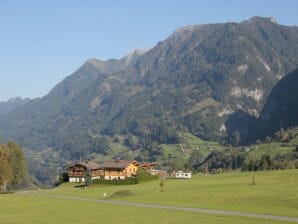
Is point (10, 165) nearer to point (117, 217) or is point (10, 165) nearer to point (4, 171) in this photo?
point (4, 171)

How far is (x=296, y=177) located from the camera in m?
102

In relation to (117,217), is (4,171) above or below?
above

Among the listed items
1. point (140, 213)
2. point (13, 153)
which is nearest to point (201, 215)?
point (140, 213)

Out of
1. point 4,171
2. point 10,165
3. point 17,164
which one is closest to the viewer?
point 4,171

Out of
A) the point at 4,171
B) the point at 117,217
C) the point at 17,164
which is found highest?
the point at 17,164

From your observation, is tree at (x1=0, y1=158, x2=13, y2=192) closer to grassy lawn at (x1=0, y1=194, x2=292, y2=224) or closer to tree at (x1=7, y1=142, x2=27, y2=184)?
tree at (x1=7, y1=142, x2=27, y2=184)

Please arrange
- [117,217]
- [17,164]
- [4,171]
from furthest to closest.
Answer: [17,164]
[4,171]
[117,217]

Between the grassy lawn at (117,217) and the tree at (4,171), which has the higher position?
the tree at (4,171)

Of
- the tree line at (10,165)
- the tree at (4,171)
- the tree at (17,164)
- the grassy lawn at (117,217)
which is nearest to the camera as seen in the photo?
the grassy lawn at (117,217)

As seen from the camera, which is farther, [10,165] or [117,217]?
[10,165]

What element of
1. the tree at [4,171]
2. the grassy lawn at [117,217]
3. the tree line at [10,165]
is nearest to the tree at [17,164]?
the tree line at [10,165]

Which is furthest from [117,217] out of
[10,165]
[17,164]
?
[17,164]

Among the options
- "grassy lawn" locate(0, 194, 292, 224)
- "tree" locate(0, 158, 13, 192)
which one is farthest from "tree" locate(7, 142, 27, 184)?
"grassy lawn" locate(0, 194, 292, 224)

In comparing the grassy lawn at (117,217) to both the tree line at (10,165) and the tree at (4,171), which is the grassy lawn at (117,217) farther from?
the tree line at (10,165)
